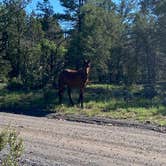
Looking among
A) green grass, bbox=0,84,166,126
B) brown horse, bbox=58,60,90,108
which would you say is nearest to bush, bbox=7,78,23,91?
green grass, bbox=0,84,166,126

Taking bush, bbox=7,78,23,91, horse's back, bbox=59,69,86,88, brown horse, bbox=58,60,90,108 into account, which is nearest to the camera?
brown horse, bbox=58,60,90,108

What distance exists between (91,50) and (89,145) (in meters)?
20.5

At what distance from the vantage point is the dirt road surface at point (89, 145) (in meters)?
10.2

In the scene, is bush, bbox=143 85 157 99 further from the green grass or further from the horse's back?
the horse's back

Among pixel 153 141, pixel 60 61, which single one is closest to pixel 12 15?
pixel 60 61

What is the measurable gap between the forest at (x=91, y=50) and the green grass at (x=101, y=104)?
294 mm

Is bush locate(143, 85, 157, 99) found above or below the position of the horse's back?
below

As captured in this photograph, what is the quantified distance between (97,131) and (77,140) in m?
2.16

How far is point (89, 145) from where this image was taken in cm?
1212

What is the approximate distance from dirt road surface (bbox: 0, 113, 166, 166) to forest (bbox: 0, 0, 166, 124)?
9.83 metres

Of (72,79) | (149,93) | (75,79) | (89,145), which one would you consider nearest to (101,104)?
(75,79)

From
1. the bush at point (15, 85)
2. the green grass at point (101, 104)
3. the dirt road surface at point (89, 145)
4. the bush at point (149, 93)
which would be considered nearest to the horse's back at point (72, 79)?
the green grass at point (101, 104)

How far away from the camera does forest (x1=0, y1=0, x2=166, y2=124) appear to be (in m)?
32.4

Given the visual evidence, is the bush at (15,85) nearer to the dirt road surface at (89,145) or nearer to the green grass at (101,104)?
the green grass at (101,104)
